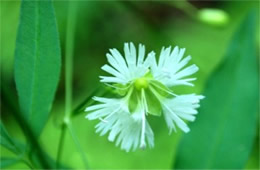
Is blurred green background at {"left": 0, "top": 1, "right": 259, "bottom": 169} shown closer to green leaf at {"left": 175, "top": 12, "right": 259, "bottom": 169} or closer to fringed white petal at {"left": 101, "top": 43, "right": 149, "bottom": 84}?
green leaf at {"left": 175, "top": 12, "right": 259, "bottom": 169}

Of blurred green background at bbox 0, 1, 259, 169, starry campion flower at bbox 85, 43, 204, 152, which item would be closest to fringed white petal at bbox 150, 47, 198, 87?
starry campion flower at bbox 85, 43, 204, 152

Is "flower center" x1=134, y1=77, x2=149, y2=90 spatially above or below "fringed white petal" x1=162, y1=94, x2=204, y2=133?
above

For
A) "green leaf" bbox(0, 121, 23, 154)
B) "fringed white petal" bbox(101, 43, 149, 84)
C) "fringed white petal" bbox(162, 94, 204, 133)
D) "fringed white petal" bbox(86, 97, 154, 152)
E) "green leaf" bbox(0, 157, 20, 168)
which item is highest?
"fringed white petal" bbox(101, 43, 149, 84)

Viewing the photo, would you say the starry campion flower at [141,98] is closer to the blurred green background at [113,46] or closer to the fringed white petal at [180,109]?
the fringed white petal at [180,109]

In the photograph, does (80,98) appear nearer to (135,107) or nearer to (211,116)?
(211,116)

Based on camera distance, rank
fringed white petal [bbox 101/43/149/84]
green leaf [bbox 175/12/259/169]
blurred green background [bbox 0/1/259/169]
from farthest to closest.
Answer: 1. blurred green background [bbox 0/1/259/169]
2. green leaf [bbox 175/12/259/169]
3. fringed white petal [bbox 101/43/149/84]

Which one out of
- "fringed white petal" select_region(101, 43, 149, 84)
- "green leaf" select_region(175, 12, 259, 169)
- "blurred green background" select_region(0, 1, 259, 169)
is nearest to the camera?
"fringed white petal" select_region(101, 43, 149, 84)

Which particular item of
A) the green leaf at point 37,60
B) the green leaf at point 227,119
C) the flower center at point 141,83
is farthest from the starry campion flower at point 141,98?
the green leaf at point 227,119
